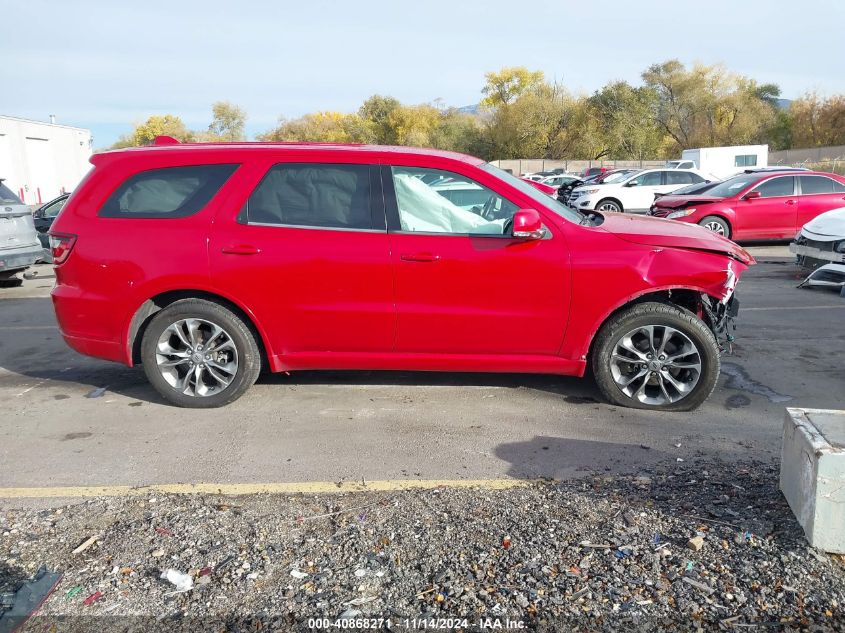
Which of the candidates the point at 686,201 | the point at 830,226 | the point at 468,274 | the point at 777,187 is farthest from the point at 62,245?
the point at 777,187

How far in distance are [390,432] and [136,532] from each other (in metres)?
1.73

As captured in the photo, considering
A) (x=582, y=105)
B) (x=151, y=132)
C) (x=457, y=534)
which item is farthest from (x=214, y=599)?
(x=151, y=132)

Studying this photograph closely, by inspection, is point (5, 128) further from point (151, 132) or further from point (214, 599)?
point (151, 132)

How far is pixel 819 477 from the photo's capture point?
2.95 meters

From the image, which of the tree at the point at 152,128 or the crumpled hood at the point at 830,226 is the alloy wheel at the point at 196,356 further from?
the tree at the point at 152,128

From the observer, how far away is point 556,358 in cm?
488

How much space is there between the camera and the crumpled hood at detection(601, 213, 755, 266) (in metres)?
4.73

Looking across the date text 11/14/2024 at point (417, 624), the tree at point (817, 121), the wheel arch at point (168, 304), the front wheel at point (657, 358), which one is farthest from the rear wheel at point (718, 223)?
the tree at point (817, 121)

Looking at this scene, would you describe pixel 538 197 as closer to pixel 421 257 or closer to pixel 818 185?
pixel 421 257

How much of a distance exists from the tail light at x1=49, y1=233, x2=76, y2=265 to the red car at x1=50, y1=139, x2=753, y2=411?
0.06 ft

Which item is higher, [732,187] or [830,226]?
[732,187]

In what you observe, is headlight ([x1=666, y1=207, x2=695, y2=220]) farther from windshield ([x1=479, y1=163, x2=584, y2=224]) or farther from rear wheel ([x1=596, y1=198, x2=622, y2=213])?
windshield ([x1=479, y1=163, x2=584, y2=224])

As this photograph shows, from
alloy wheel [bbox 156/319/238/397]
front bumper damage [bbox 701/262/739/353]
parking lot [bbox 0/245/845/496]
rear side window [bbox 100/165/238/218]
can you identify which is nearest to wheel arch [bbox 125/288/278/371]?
alloy wheel [bbox 156/319/238/397]

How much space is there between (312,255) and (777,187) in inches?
503
